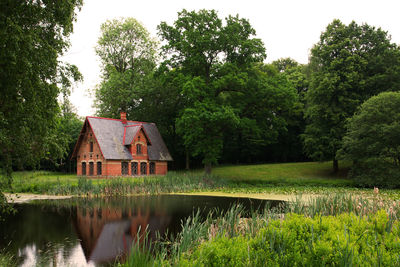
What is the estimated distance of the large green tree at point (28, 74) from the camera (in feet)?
27.0

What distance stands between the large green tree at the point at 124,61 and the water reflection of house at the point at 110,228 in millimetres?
28044

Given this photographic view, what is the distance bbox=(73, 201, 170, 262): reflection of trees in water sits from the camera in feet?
30.1

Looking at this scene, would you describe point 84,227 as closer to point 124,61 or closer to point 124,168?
point 124,168

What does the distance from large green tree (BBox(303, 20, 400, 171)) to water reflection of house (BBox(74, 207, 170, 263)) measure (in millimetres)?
22660

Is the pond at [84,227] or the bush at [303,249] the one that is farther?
the pond at [84,227]

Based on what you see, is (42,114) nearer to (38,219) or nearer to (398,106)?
(38,219)

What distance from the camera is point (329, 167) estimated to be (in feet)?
119

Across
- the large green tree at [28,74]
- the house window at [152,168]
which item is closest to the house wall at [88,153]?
the house window at [152,168]

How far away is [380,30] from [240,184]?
20.7 metres

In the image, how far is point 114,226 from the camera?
12273mm

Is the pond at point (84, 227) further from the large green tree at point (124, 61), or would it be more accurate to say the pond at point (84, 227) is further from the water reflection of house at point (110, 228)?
the large green tree at point (124, 61)

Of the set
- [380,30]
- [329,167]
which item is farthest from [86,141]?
[380,30]

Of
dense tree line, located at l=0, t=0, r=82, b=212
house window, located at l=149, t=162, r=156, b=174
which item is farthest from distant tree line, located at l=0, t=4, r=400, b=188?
house window, located at l=149, t=162, r=156, b=174

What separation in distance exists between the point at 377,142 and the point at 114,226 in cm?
2069
